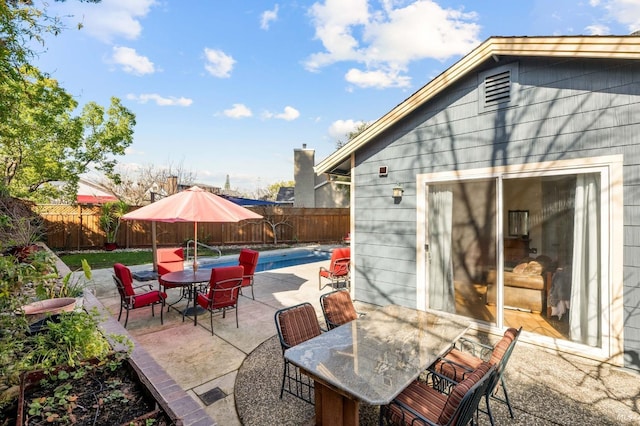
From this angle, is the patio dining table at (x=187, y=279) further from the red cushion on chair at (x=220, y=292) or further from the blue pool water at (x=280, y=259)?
the blue pool water at (x=280, y=259)

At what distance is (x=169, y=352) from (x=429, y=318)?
12.1ft

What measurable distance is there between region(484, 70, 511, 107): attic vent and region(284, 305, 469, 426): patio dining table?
3.50 metres

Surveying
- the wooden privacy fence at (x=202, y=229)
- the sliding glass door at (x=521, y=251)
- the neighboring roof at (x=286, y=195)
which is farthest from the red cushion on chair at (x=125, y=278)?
the neighboring roof at (x=286, y=195)

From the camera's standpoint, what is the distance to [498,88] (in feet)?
15.3

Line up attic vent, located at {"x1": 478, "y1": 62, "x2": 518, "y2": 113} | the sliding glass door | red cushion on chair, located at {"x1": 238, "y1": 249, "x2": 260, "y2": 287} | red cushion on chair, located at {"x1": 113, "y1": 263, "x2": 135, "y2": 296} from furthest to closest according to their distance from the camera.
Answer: red cushion on chair, located at {"x1": 238, "y1": 249, "x2": 260, "y2": 287}
red cushion on chair, located at {"x1": 113, "y1": 263, "x2": 135, "y2": 296}
attic vent, located at {"x1": 478, "y1": 62, "x2": 518, "y2": 113}
the sliding glass door

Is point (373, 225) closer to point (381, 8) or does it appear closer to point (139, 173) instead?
point (381, 8)

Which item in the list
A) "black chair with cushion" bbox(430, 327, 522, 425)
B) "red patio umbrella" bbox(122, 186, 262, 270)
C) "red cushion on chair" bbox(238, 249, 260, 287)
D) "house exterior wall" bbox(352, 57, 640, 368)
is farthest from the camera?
"red cushion on chair" bbox(238, 249, 260, 287)

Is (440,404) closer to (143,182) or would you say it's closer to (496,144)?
(496,144)

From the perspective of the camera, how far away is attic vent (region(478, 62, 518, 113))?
4555mm

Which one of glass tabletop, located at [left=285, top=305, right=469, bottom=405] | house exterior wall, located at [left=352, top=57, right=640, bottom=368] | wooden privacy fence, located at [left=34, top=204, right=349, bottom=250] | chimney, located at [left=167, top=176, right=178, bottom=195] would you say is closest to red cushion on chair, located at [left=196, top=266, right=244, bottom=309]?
glass tabletop, located at [left=285, top=305, right=469, bottom=405]

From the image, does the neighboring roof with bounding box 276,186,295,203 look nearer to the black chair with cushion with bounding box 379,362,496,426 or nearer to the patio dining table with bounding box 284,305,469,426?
the patio dining table with bounding box 284,305,469,426

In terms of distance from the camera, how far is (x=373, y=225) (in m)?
6.27

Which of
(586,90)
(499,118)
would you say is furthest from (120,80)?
(586,90)

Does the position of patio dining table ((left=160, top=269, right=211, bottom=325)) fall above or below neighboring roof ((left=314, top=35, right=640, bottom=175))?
below
